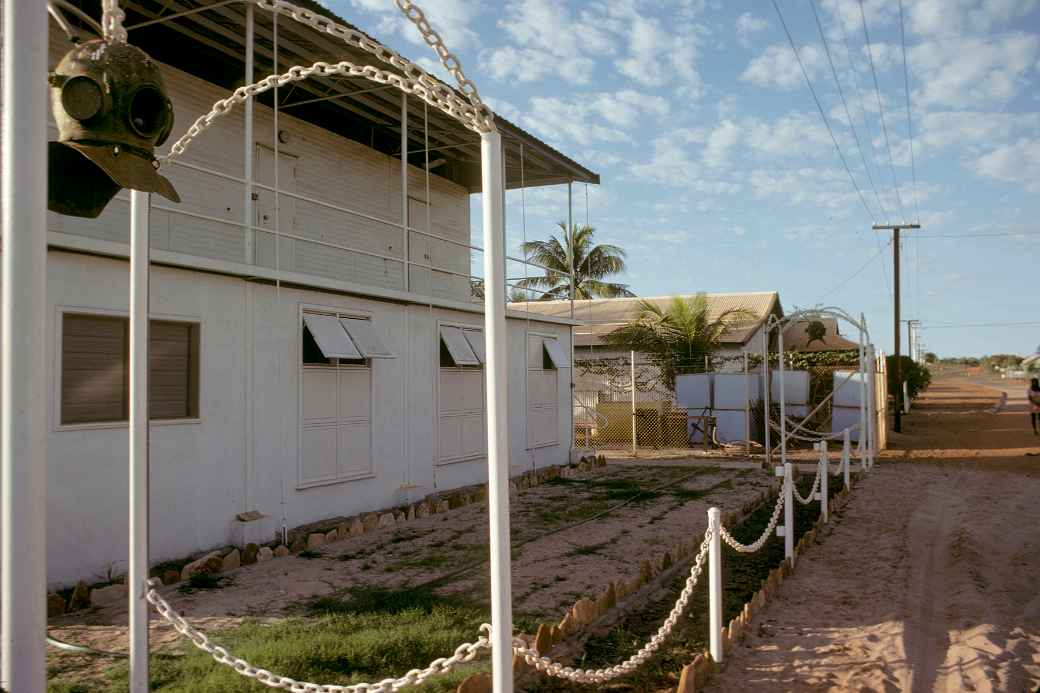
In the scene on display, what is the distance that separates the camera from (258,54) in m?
10.7

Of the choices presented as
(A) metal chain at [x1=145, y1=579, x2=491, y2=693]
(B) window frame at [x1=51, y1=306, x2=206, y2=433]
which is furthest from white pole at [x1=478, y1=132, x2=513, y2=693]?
(B) window frame at [x1=51, y1=306, x2=206, y2=433]

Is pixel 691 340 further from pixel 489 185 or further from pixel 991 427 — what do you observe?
pixel 489 185

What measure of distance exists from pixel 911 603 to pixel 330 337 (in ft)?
23.1

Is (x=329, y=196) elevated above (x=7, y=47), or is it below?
above

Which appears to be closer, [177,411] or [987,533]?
[177,411]

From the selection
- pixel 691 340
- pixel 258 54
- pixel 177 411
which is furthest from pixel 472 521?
pixel 691 340

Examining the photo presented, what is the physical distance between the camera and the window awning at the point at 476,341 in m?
13.2

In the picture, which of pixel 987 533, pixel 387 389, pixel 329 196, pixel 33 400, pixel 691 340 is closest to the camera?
pixel 33 400

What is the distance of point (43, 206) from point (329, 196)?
11.5 metres

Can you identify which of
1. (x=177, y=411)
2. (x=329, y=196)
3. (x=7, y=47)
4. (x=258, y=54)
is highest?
(x=258, y=54)

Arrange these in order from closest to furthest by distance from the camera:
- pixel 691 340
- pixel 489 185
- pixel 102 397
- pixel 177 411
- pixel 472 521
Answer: pixel 489 185
pixel 102 397
pixel 177 411
pixel 472 521
pixel 691 340

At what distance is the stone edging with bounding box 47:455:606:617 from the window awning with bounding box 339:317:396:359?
2.14 m

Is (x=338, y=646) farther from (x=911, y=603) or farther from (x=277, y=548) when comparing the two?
(x=911, y=603)

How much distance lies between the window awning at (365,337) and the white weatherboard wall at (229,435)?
5.7 inches
